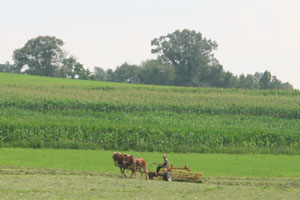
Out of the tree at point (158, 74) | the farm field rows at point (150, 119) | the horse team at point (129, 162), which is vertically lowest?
the horse team at point (129, 162)

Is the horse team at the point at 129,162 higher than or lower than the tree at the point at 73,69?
lower

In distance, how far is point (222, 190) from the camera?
1697 cm

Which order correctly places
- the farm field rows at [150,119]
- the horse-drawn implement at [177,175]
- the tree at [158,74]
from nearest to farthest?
the horse-drawn implement at [177,175] < the farm field rows at [150,119] < the tree at [158,74]

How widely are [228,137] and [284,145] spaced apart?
3955mm

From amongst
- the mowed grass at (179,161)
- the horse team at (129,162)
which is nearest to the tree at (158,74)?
the mowed grass at (179,161)

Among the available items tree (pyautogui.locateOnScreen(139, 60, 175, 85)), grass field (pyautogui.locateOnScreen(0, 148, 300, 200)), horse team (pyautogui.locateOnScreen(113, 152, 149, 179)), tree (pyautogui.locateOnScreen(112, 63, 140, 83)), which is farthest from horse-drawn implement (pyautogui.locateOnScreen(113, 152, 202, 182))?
tree (pyautogui.locateOnScreen(112, 63, 140, 83))

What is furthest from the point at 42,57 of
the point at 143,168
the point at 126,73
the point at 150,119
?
the point at 143,168

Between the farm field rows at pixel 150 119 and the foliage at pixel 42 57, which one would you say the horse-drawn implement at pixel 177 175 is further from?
the foliage at pixel 42 57

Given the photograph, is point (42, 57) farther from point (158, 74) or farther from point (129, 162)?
point (129, 162)

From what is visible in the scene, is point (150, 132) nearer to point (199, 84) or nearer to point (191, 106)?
point (191, 106)

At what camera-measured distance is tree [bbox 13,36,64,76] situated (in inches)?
4596

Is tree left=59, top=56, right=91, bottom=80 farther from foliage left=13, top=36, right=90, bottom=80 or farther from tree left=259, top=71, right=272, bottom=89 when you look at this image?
tree left=259, top=71, right=272, bottom=89

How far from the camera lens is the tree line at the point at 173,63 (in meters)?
114

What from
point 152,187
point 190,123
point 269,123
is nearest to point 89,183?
point 152,187
